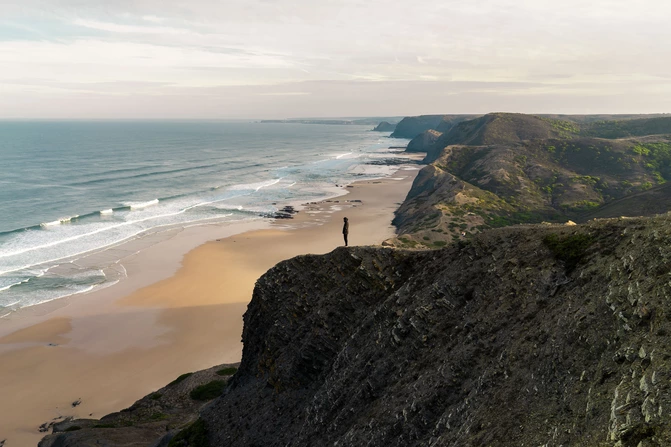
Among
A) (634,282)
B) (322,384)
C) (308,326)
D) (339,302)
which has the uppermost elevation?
(634,282)

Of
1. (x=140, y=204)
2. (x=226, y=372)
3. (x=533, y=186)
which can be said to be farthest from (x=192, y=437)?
(x=533, y=186)

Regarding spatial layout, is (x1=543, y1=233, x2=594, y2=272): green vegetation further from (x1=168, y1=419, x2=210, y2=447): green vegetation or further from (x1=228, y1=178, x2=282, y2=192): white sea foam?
(x1=228, y1=178, x2=282, y2=192): white sea foam

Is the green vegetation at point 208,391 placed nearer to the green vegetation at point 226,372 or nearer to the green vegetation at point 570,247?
the green vegetation at point 226,372

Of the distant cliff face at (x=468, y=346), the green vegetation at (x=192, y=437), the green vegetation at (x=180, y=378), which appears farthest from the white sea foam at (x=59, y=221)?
the green vegetation at (x=192, y=437)

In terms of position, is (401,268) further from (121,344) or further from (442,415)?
(121,344)

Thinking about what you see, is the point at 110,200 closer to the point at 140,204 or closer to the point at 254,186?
the point at 140,204

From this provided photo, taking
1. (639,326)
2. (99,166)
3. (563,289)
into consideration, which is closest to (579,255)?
(563,289)

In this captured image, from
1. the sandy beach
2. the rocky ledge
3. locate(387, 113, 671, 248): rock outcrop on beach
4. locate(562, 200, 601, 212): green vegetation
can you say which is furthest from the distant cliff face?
locate(562, 200, 601, 212): green vegetation
